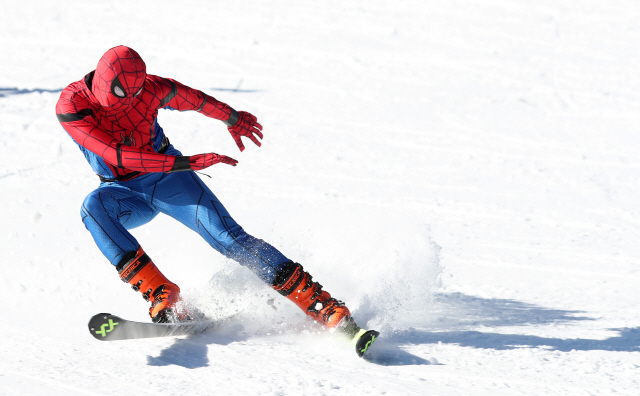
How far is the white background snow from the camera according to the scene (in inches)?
128

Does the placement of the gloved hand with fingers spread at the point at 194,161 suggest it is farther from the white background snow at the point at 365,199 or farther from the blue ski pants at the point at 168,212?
the white background snow at the point at 365,199

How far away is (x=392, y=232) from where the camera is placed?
5020 mm

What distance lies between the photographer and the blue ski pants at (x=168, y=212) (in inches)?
137

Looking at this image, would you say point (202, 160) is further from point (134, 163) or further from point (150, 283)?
point (150, 283)

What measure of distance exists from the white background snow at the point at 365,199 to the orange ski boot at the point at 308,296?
148 millimetres

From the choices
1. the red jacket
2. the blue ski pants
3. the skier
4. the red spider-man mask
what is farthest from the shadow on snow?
the red spider-man mask

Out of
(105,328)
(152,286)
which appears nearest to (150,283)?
(152,286)

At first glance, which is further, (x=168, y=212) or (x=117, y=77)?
(x=168, y=212)

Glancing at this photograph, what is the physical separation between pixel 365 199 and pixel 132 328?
3492 millimetres

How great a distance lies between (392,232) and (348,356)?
186 cm

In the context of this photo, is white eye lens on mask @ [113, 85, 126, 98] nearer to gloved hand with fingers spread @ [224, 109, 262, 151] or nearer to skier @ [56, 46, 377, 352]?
A: skier @ [56, 46, 377, 352]

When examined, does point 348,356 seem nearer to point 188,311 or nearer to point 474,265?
point 188,311

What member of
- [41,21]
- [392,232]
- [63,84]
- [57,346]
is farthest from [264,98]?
[57,346]

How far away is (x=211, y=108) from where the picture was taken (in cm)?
404
